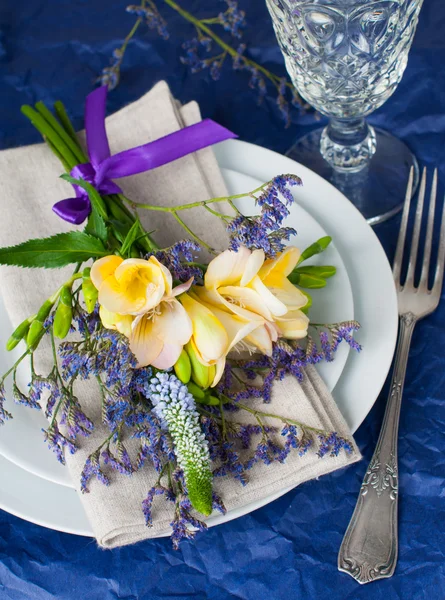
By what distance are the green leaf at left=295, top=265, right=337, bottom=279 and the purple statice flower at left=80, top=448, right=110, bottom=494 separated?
13.4 inches

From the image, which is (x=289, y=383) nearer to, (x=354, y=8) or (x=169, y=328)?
(x=169, y=328)

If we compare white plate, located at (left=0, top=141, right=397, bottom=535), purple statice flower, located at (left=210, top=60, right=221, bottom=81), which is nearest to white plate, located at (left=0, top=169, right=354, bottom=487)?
white plate, located at (left=0, top=141, right=397, bottom=535)

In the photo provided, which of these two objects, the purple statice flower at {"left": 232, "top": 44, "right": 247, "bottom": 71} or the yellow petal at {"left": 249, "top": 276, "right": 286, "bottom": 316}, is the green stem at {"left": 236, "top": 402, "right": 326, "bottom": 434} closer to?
the yellow petal at {"left": 249, "top": 276, "right": 286, "bottom": 316}

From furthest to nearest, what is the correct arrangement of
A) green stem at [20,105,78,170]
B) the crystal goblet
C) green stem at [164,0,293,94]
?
green stem at [164,0,293,94], green stem at [20,105,78,170], the crystal goblet

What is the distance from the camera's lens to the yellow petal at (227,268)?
844mm

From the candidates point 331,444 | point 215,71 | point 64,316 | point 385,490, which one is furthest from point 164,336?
point 215,71

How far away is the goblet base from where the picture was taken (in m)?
1.21

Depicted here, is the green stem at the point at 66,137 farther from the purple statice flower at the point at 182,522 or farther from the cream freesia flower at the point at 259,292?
the purple statice flower at the point at 182,522

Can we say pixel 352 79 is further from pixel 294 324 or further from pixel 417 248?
pixel 294 324

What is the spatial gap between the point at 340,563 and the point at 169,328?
1.13 feet

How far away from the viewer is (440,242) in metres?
1.13

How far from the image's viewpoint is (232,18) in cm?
138

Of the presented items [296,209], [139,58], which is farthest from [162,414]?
[139,58]

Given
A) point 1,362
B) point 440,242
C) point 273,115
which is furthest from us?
point 273,115
